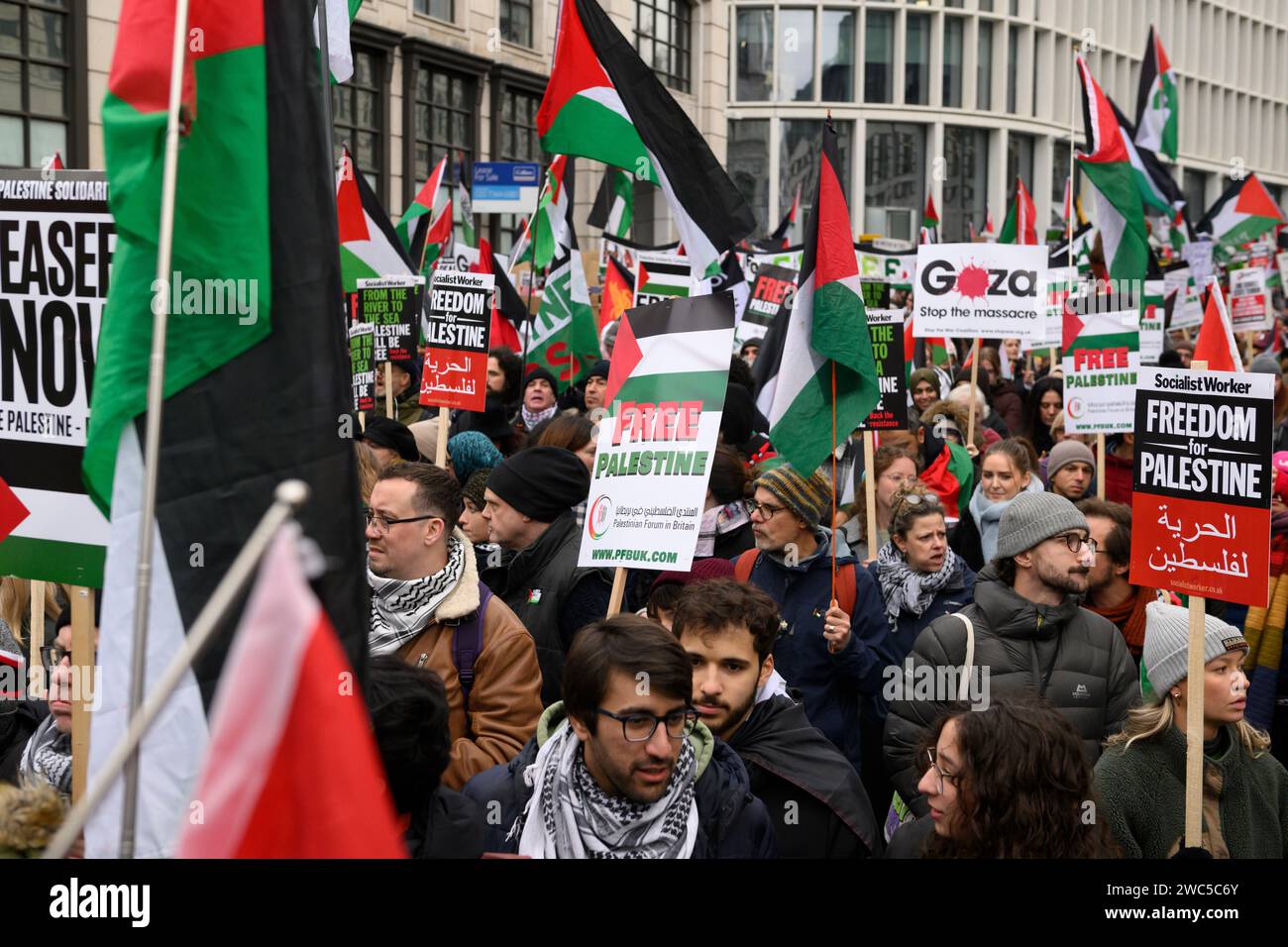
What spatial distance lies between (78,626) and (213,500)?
3.44 feet

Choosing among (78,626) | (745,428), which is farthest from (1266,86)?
(78,626)

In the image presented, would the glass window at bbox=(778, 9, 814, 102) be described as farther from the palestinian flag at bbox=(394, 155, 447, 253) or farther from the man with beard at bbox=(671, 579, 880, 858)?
the man with beard at bbox=(671, 579, 880, 858)

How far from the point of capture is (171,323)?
294 cm

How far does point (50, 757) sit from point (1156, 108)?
54.8ft

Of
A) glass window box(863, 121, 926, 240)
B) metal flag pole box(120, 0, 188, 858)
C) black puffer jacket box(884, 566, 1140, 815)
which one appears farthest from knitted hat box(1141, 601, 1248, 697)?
glass window box(863, 121, 926, 240)

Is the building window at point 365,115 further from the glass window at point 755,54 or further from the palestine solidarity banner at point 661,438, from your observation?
the glass window at point 755,54

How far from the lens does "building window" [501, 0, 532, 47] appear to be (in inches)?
1297

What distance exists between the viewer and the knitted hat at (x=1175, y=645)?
4.55 metres

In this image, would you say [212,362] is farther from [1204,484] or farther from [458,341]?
[458,341]

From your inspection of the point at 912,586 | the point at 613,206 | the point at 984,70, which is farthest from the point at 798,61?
the point at 912,586

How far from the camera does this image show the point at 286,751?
5.65 ft
